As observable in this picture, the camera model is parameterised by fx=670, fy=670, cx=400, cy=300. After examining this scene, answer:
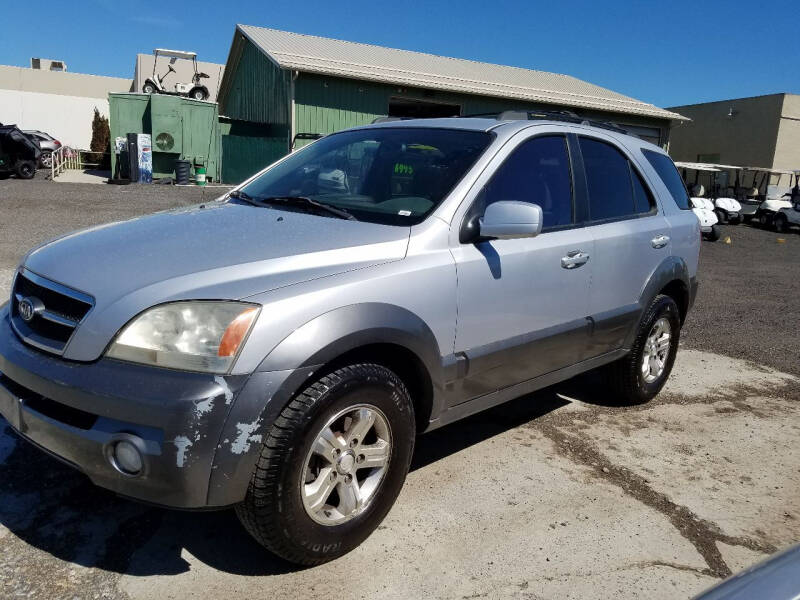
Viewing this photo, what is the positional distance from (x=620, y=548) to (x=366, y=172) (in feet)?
7.23

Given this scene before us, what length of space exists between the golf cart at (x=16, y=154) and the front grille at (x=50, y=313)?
19.3 meters

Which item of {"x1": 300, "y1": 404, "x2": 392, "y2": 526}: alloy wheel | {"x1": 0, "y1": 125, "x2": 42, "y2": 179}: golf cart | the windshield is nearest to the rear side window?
the windshield

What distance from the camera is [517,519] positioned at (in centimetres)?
311

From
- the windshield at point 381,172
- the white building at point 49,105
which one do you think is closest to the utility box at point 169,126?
the windshield at point 381,172

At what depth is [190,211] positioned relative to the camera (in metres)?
3.40

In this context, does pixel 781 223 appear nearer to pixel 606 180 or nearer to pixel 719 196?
pixel 719 196

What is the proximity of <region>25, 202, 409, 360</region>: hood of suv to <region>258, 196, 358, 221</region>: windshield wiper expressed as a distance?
0.07 meters

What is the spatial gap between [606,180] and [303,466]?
2.71 meters

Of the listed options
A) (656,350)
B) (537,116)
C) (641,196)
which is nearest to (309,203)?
(537,116)

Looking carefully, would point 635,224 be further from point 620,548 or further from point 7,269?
point 7,269

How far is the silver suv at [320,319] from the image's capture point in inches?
87.4

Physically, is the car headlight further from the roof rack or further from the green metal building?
the green metal building

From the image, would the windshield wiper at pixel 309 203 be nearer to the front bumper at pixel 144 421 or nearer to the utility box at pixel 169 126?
the front bumper at pixel 144 421

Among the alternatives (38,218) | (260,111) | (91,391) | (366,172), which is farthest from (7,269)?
(260,111)
